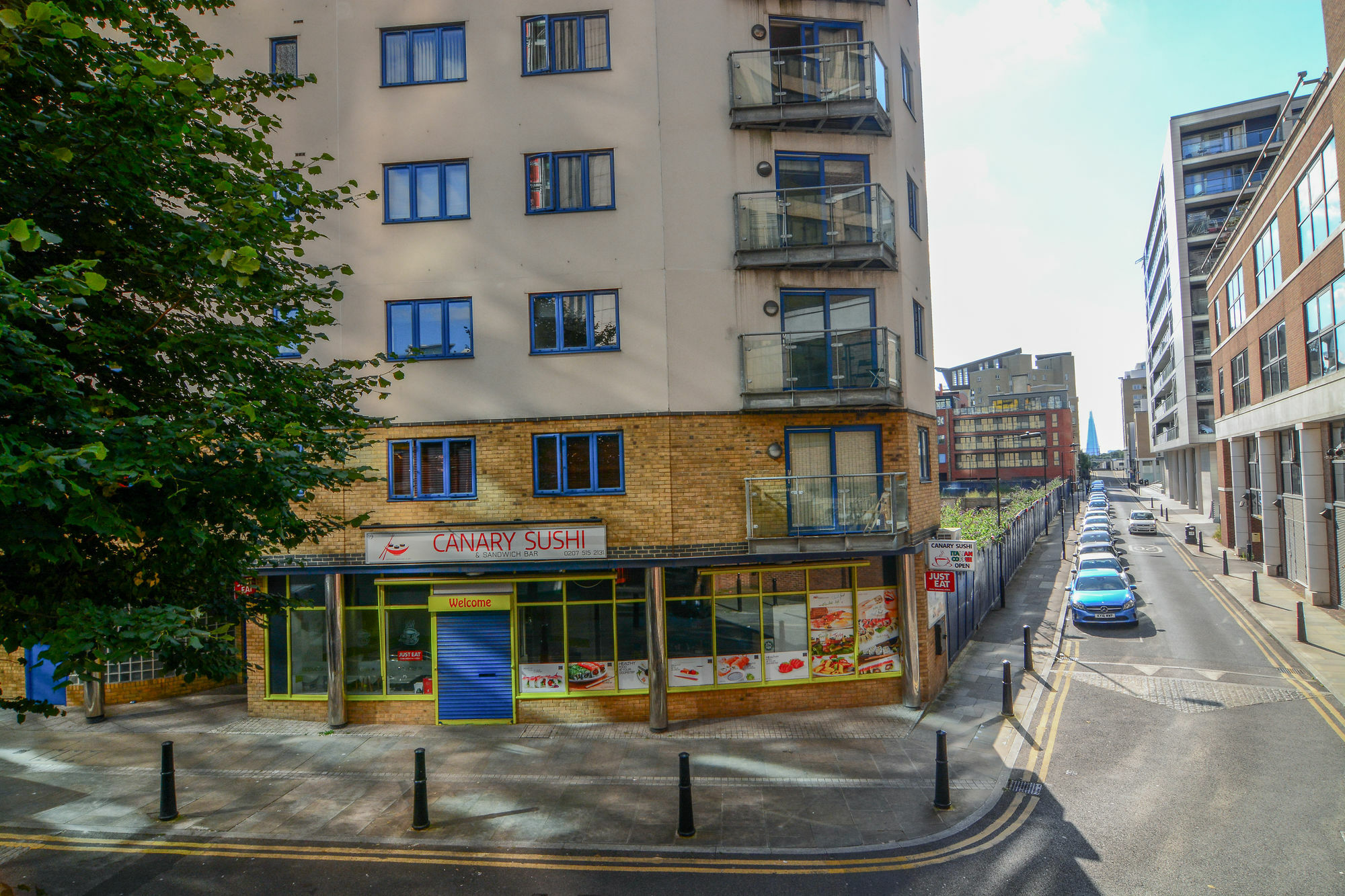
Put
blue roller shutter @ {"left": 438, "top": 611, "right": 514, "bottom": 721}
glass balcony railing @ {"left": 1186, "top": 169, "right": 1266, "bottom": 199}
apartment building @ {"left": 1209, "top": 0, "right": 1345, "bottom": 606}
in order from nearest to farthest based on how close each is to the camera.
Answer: blue roller shutter @ {"left": 438, "top": 611, "right": 514, "bottom": 721}
apartment building @ {"left": 1209, "top": 0, "right": 1345, "bottom": 606}
glass balcony railing @ {"left": 1186, "top": 169, "right": 1266, "bottom": 199}

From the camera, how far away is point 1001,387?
129625 mm

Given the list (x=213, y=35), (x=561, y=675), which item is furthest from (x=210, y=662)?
(x=213, y=35)

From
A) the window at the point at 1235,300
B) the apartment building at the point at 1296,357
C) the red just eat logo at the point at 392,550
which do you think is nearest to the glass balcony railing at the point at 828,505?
the red just eat logo at the point at 392,550

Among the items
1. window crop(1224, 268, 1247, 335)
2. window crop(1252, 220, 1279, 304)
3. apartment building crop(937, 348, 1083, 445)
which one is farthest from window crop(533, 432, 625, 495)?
apartment building crop(937, 348, 1083, 445)

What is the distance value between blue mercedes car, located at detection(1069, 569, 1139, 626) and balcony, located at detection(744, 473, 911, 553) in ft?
34.1

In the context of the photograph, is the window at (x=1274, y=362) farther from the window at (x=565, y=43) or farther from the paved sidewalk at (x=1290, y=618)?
the window at (x=565, y=43)

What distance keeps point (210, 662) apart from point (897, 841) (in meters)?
7.91

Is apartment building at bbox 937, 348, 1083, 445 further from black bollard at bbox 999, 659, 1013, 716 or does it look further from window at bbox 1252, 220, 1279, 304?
black bollard at bbox 999, 659, 1013, 716

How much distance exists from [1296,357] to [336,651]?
91.5ft

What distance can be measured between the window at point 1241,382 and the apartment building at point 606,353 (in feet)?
82.3

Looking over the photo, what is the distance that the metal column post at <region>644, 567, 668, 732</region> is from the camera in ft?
41.9

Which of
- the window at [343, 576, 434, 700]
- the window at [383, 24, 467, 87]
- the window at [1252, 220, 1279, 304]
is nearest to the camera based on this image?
the window at [343, 576, 434, 700]

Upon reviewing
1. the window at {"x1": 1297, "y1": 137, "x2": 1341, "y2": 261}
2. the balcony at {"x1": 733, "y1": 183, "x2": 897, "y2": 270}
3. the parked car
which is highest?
the window at {"x1": 1297, "y1": 137, "x2": 1341, "y2": 261}

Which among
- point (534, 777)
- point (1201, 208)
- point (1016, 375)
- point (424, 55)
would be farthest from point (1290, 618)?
point (1016, 375)
